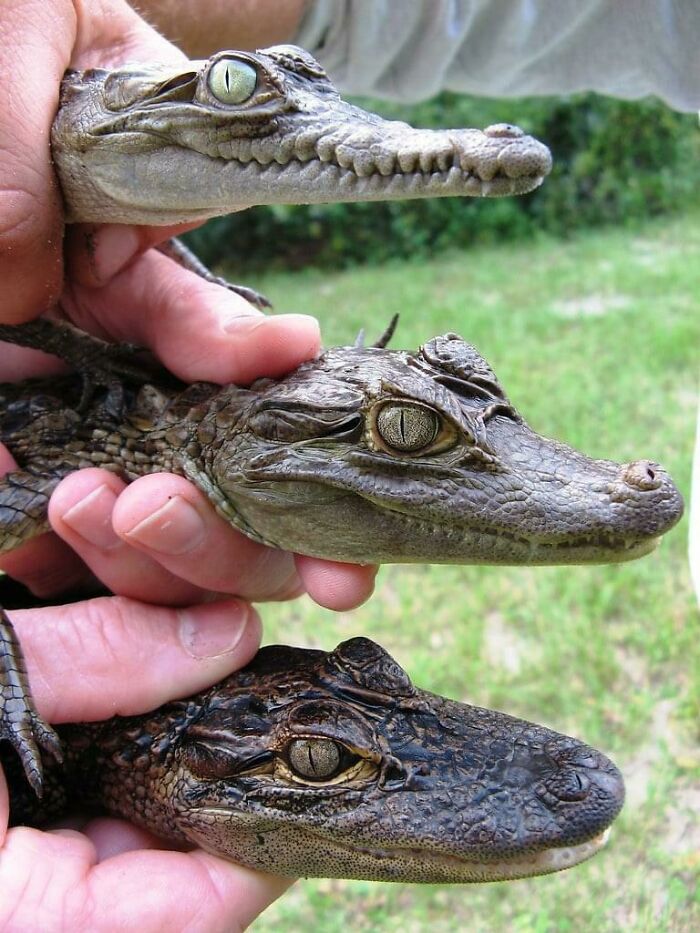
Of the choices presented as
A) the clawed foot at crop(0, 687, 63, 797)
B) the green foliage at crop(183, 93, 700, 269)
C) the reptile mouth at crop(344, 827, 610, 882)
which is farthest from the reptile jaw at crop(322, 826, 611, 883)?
the green foliage at crop(183, 93, 700, 269)

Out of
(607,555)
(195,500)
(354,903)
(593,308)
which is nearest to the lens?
(607,555)

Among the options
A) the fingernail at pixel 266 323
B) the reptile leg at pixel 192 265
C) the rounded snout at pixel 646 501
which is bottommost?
the reptile leg at pixel 192 265

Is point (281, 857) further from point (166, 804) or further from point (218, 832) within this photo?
point (166, 804)

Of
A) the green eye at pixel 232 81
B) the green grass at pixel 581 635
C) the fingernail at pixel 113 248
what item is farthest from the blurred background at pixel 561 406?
the green eye at pixel 232 81

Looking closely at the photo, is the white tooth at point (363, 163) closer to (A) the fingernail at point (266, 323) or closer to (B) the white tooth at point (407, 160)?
(B) the white tooth at point (407, 160)

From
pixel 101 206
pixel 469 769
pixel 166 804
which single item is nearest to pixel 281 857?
pixel 166 804

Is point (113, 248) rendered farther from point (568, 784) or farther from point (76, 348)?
point (568, 784)

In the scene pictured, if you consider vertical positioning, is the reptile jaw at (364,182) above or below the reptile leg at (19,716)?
above
